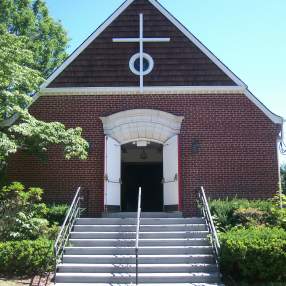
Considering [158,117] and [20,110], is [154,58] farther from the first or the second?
[20,110]

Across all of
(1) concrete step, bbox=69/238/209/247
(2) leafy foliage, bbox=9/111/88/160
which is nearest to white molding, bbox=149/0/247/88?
(2) leafy foliage, bbox=9/111/88/160

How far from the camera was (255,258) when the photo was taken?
33.1 ft

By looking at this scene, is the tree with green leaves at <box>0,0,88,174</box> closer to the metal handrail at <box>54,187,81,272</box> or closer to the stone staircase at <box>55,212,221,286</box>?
the metal handrail at <box>54,187,81,272</box>

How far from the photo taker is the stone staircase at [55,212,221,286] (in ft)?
34.2

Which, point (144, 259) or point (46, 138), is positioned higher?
point (46, 138)

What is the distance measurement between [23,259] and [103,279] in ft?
5.79

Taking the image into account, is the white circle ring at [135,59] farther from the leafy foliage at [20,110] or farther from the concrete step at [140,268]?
the concrete step at [140,268]

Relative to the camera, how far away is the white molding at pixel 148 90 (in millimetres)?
15609

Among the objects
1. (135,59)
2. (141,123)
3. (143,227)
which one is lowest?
(143,227)

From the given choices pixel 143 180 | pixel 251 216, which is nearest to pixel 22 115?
pixel 251 216

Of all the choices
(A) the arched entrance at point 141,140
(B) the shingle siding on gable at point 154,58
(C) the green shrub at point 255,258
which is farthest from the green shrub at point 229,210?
(B) the shingle siding on gable at point 154,58

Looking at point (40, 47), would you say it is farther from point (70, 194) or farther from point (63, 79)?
point (70, 194)

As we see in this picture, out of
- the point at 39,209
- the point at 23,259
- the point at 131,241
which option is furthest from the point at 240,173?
the point at 23,259

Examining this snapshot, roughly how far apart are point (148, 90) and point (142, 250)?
19.1ft
